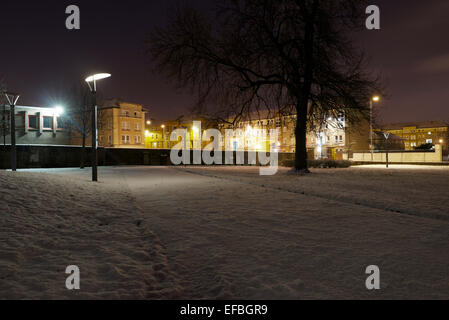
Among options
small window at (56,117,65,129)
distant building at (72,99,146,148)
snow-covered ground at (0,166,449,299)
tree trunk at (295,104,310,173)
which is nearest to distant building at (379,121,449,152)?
distant building at (72,99,146,148)

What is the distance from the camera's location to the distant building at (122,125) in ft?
221

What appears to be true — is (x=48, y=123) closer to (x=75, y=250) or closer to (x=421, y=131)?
(x=75, y=250)

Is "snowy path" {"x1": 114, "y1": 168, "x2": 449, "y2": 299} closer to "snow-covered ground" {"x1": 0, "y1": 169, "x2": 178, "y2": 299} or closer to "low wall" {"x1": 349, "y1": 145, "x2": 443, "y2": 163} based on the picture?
"snow-covered ground" {"x1": 0, "y1": 169, "x2": 178, "y2": 299}

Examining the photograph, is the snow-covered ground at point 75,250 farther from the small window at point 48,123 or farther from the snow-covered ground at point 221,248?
the small window at point 48,123

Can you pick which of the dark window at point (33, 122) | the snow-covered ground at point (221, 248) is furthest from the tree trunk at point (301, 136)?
the dark window at point (33, 122)

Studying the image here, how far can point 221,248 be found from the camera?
4.25 m

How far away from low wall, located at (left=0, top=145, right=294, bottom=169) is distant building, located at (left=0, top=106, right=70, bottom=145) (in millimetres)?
14342

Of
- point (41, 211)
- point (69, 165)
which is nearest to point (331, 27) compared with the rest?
point (41, 211)

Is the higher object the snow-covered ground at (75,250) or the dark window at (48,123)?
the dark window at (48,123)

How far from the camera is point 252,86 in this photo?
1922cm

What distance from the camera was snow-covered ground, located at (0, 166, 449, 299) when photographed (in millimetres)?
2963

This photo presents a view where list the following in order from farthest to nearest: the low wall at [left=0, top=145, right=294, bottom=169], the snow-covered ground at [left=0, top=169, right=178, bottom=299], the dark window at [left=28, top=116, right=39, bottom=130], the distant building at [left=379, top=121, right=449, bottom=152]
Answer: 1. the distant building at [left=379, top=121, right=449, bottom=152]
2. the dark window at [left=28, top=116, right=39, bottom=130]
3. the low wall at [left=0, top=145, right=294, bottom=169]
4. the snow-covered ground at [left=0, top=169, right=178, bottom=299]

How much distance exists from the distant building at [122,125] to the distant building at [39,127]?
20.6 meters

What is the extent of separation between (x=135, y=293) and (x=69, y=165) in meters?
28.5
